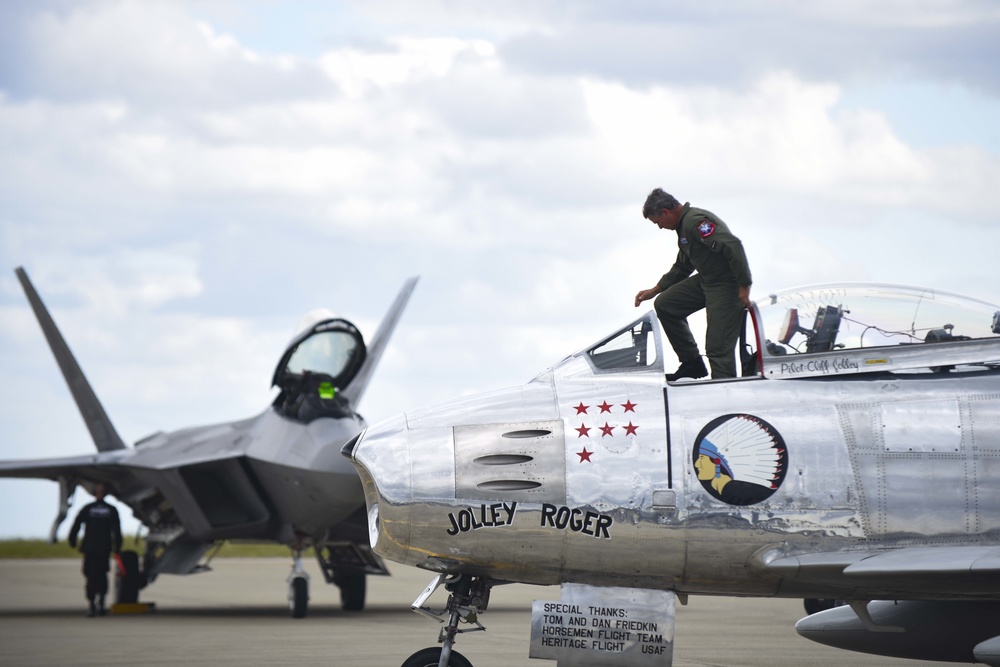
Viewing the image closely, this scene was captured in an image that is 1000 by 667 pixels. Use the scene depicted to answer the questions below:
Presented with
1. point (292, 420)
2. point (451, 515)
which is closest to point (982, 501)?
point (451, 515)

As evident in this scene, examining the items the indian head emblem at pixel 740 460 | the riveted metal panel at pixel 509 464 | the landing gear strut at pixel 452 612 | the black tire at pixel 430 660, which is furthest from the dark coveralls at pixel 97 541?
the indian head emblem at pixel 740 460

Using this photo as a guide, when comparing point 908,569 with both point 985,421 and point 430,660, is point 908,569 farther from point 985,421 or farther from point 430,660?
point 430,660

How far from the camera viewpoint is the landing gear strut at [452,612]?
671 cm

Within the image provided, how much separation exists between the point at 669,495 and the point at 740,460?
42cm

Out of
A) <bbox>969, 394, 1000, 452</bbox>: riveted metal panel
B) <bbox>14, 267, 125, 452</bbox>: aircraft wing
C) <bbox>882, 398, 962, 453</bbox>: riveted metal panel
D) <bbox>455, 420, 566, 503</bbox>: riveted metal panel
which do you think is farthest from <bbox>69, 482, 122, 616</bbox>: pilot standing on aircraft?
<bbox>969, 394, 1000, 452</bbox>: riveted metal panel

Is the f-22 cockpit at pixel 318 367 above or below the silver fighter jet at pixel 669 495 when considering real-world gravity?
above

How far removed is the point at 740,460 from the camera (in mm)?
6668

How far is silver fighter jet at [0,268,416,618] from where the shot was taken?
51.4ft

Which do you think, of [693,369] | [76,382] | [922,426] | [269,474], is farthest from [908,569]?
[76,382]

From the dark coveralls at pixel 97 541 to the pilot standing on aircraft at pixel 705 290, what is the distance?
11.4m

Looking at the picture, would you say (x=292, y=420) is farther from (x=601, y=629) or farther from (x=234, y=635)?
(x=601, y=629)

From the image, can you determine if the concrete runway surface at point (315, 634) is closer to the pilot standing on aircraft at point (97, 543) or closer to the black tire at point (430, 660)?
the pilot standing on aircraft at point (97, 543)

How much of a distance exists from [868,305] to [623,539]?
78.8 inches

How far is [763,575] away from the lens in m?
6.65
